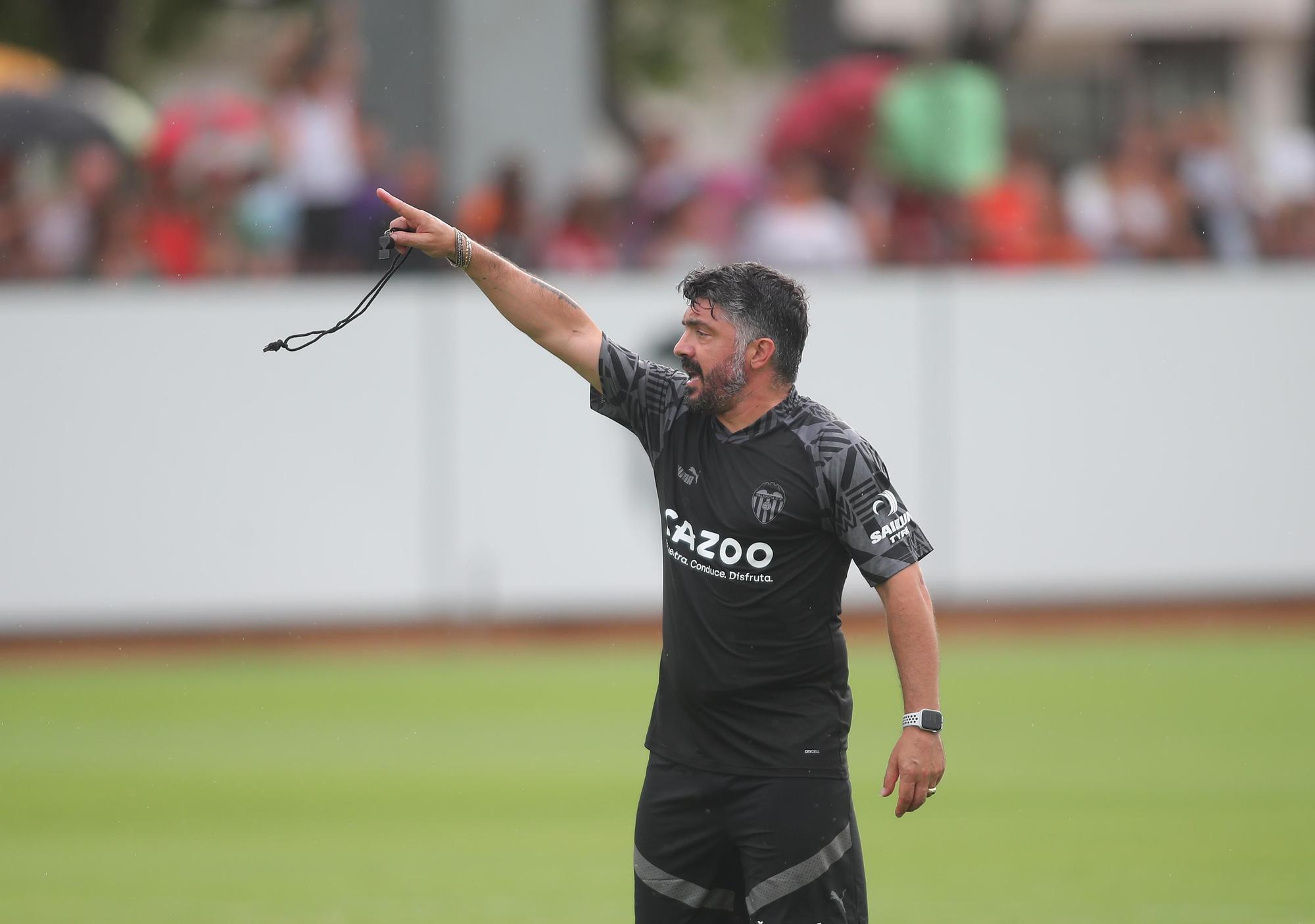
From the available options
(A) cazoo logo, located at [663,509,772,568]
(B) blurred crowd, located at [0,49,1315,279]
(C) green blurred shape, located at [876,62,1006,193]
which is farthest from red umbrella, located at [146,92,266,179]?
(A) cazoo logo, located at [663,509,772,568]

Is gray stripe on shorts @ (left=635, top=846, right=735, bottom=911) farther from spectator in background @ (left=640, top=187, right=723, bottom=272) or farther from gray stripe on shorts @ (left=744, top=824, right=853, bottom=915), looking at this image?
spectator in background @ (left=640, top=187, right=723, bottom=272)

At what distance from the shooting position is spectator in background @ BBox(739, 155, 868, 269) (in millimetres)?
15367

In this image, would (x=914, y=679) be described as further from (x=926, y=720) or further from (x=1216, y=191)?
(x=1216, y=191)

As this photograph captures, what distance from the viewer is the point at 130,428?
1448 centimetres

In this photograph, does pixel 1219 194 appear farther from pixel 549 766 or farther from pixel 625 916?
pixel 625 916

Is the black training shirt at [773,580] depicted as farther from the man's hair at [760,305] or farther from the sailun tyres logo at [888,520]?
the man's hair at [760,305]

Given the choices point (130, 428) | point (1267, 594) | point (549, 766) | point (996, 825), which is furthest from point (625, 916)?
point (1267, 594)

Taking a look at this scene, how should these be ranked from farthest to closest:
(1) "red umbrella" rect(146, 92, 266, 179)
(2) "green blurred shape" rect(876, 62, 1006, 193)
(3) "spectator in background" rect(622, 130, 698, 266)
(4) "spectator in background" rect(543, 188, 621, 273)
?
(2) "green blurred shape" rect(876, 62, 1006, 193) → (1) "red umbrella" rect(146, 92, 266, 179) → (3) "spectator in background" rect(622, 130, 698, 266) → (4) "spectator in background" rect(543, 188, 621, 273)

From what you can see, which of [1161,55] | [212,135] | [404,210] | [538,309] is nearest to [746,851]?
[538,309]

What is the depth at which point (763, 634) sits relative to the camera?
211 inches

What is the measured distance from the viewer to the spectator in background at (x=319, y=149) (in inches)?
585

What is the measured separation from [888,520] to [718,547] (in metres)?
0.51

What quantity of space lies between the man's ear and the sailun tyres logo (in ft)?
1.75

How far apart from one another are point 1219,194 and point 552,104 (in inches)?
238
